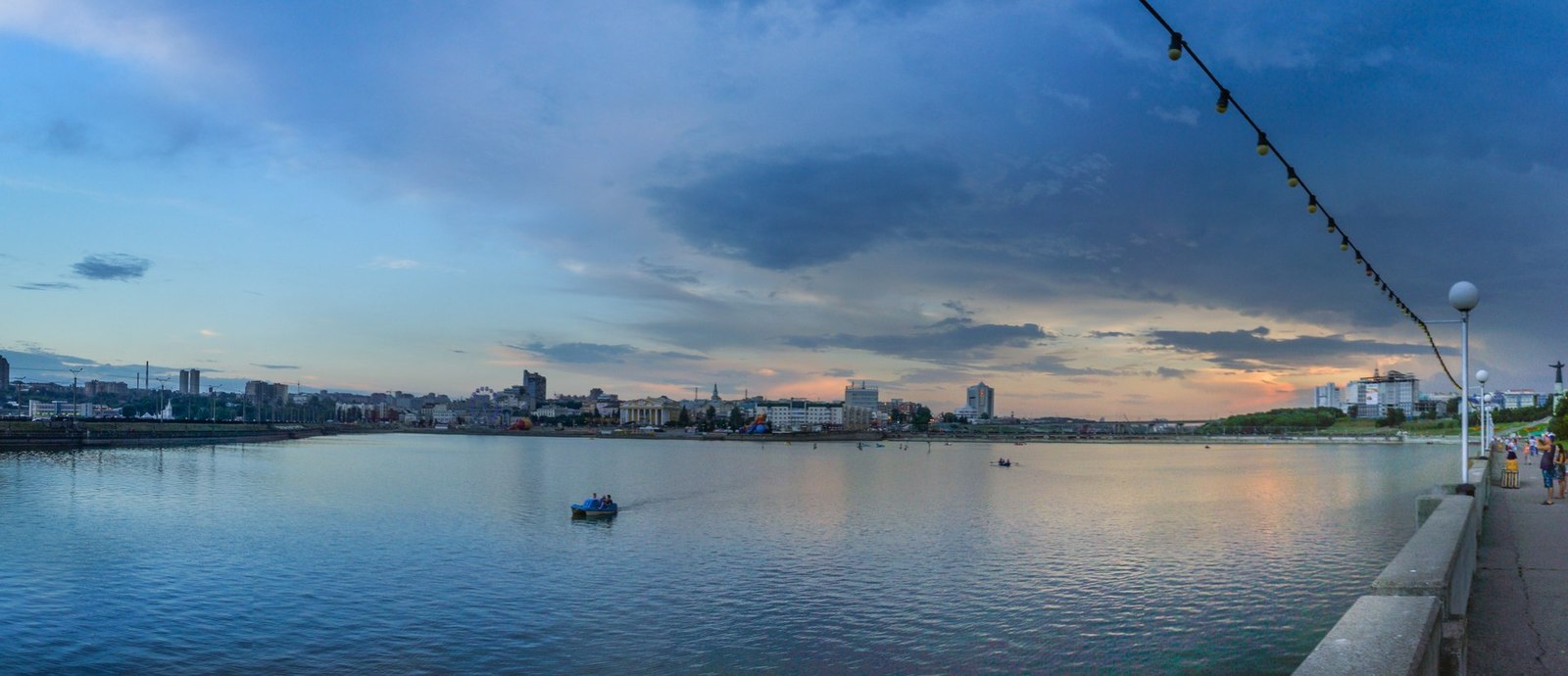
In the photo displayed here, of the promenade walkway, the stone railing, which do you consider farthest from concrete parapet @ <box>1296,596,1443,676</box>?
the promenade walkway

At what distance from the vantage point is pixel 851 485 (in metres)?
74.7

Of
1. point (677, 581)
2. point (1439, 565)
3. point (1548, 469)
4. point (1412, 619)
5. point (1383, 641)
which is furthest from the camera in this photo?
point (677, 581)

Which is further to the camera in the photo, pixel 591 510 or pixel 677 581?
pixel 591 510

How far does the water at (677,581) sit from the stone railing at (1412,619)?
10.5m

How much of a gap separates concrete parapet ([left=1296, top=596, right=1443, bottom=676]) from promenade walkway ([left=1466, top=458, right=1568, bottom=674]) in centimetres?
287

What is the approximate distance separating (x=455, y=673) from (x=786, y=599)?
9647 millimetres

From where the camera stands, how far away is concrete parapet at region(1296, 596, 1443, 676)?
478 centimetres

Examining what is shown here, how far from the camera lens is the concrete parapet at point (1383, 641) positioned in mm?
4777

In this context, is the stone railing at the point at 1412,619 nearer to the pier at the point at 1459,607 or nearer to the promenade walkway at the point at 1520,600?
the pier at the point at 1459,607

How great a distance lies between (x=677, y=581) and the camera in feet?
96.5

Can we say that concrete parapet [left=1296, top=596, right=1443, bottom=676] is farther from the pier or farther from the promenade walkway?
the promenade walkway

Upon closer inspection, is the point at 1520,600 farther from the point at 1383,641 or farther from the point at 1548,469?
the point at 1548,469

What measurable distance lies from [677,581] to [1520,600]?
22793 mm

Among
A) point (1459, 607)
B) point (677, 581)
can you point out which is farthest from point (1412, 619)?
point (677, 581)
